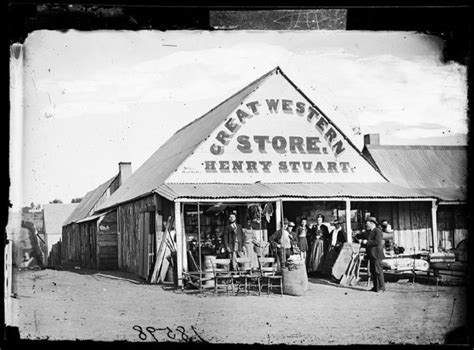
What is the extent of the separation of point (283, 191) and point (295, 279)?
1987 mm

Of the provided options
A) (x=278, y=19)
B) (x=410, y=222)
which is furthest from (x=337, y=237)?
(x=278, y=19)

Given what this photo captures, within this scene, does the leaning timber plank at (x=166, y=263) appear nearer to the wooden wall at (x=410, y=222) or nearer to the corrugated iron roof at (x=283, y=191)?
the corrugated iron roof at (x=283, y=191)

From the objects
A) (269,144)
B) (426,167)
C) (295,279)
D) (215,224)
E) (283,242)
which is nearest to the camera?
(426,167)

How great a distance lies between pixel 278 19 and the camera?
9414mm

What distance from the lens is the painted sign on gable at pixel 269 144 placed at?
12.0m

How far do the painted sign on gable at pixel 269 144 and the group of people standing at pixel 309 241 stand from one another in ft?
5.36

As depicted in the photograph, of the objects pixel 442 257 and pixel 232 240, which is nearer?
pixel 442 257

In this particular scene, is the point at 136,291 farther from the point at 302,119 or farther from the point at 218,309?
the point at 302,119

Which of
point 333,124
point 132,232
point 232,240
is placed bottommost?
point 232,240

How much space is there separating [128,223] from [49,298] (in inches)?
258

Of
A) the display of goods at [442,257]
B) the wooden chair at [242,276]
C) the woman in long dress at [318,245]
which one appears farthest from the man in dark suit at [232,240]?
the display of goods at [442,257]

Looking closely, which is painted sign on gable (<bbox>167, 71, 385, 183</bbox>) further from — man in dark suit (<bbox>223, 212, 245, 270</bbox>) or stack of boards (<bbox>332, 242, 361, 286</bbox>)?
stack of boards (<bbox>332, 242, 361, 286</bbox>)

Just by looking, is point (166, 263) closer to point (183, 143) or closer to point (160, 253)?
point (160, 253)

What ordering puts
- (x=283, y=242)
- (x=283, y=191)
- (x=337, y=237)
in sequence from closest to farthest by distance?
(x=283, y=191), (x=283, y=242), (x=337, y=237)
